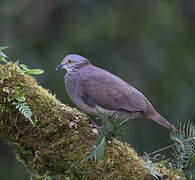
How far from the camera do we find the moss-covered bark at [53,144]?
3582 mm

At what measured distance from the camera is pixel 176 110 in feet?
28.9

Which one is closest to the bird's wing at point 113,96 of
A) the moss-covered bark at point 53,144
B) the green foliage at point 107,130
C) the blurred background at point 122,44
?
the moss-covered bark at point 53,144

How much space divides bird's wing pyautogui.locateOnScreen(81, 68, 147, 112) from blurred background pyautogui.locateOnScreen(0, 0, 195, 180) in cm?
331

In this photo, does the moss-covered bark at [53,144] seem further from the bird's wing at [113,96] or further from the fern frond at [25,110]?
the bird's wing at [113,96]

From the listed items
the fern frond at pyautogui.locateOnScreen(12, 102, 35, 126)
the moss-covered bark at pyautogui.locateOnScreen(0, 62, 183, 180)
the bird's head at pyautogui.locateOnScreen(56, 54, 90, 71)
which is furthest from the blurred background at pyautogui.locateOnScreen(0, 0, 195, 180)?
the fern frond at pyautogui.locateOnScreen(12, 102, 35, 126)

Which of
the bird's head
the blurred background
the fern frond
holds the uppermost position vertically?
the fern frond

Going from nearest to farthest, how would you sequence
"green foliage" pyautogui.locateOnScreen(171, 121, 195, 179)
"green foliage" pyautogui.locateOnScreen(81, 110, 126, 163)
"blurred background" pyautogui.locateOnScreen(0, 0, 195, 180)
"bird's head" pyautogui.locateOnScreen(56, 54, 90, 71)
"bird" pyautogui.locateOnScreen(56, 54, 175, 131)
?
"green foliage" pyautogui.locateOnScreen(81, 110, 126, 163), "green foliage" pyautogui.locateOnScreen(171, 121, 195, 179), "bird" pyautogui.locateOnScreen(56, 54, 175, 131), "bird's head" pyautogui.locateOnScreen(56, 54, 90, 71), "blurred background" pyautogui.locateOnScreen(0, 0, 195, 180)

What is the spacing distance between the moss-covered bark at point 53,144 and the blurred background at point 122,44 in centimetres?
475

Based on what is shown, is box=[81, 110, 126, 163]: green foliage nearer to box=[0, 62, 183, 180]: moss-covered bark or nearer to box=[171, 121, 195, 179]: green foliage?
box=[0, 62, 183, 180]: moss-covered bark

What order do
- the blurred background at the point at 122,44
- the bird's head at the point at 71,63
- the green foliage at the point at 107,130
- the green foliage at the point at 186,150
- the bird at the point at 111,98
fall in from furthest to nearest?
the blurred background at the point at 122,44 → the bird's head at the point at 71,63 → the bird at the point at 111,98 → the green foliage at the point at 186,150 → the green foliage at the point at 107,130

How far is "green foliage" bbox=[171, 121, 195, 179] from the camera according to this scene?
3676 mm

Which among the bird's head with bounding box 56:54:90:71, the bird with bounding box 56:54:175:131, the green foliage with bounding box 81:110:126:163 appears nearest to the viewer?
the green foliage with bounding box 81:110:126:163

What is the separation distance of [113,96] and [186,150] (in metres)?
1.61

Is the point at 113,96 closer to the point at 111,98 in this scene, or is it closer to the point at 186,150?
the point at 111,98
